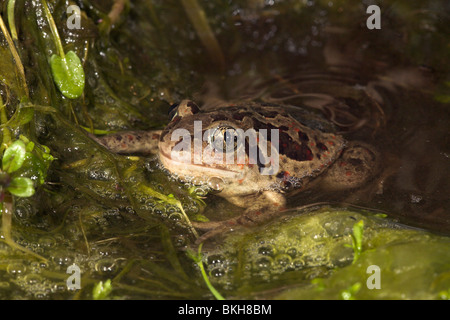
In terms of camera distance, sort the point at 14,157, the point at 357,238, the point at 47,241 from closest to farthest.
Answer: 1. the point at 14,157
2. the point at 357,238
3. the point at 47,241

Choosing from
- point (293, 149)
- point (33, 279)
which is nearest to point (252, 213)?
point (293, 149)

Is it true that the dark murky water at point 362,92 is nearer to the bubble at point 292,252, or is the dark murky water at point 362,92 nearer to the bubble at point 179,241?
the bubble at point 292,252

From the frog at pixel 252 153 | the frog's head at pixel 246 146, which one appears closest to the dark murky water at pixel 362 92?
the frog at pixel 252 153

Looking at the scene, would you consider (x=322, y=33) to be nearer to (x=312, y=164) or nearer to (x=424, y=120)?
(x=424, y=120)

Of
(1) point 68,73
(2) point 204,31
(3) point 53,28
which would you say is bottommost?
(1) point 68,73

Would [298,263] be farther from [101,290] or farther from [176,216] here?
[101,290]
